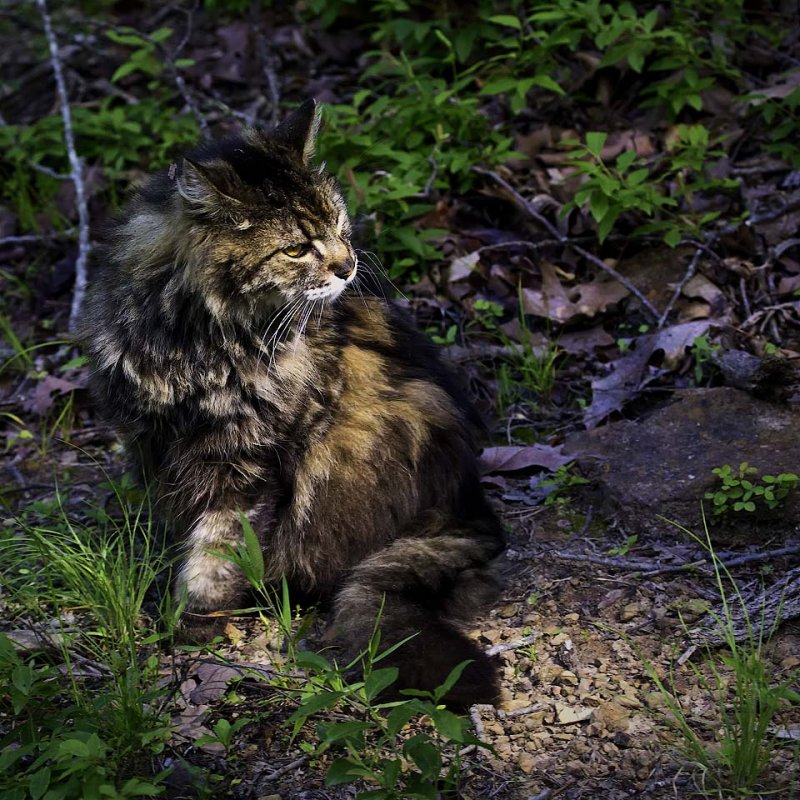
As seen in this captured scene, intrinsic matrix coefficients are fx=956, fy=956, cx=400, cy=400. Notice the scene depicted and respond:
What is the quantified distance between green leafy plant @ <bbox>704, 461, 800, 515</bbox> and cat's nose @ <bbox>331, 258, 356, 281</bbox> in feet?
4.40

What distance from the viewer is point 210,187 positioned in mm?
2738

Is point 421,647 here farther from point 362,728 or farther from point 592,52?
point 592,52

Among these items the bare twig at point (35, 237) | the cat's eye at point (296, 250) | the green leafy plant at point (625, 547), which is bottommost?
Answer: the green leafy plant at point (625, 547)

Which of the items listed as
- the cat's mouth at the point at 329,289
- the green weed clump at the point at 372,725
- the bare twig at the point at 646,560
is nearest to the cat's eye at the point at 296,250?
the cat's mouth at the point at 329,289

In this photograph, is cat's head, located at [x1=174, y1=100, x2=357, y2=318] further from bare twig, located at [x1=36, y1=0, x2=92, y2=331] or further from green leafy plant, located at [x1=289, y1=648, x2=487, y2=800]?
bare twig, located at [x1=36, y1=0, x2=92, y2=331]

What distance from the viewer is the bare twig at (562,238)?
418 centimetres

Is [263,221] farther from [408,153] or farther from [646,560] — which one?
[408,153]

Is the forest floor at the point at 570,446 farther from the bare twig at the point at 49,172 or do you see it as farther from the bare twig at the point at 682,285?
the bare twig at the point at 49,172

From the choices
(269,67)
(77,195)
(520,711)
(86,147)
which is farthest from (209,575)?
(269,67)

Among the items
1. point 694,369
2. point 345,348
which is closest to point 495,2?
point 694,369

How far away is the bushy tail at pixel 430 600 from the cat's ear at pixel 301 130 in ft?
4.12

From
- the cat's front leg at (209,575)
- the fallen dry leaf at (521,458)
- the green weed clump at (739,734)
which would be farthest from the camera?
the fallen dry leaf at (521,458)

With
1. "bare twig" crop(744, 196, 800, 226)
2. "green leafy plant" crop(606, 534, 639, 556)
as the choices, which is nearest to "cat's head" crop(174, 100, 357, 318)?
"green leafy plant" crop(606, 534, 639, 556)

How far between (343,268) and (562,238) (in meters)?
1.74
